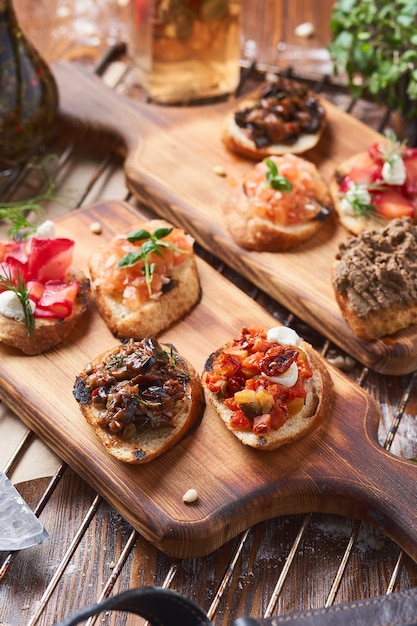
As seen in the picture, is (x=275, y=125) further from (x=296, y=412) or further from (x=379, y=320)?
(x=296, y=412)

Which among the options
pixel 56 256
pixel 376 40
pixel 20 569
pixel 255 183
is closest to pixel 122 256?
pixel 56 256

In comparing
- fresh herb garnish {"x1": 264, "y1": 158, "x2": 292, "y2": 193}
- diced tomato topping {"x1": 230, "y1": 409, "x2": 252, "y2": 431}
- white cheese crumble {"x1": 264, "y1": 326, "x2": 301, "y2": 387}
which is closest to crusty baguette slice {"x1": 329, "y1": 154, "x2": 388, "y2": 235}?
fresh herb garnish {"x1": 264, "y1": 158, "x2": 292, "y2": 193}

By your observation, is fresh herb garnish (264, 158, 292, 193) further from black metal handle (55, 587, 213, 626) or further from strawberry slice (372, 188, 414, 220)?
black metal handle (55, 587, 213, 626)

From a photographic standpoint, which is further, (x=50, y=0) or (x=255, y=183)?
(x=50, y=0)

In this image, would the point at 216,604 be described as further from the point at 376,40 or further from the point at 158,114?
the point at 376,40

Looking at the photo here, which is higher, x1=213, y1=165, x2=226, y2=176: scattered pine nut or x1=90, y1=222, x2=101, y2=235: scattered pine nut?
x1=213, y1=165, x2=226, y2=176: scattered pine nut

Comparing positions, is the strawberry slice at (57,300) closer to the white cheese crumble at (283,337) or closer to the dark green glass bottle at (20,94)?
the white cheese crumble at (283,337)
